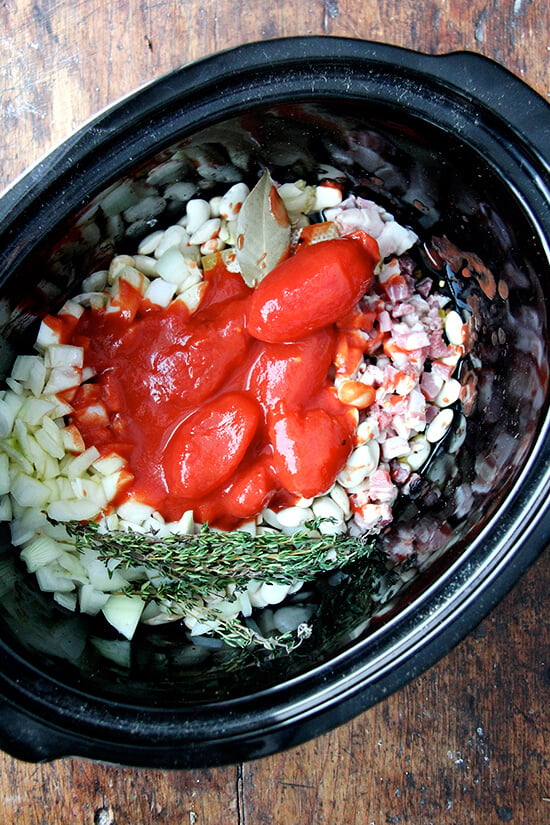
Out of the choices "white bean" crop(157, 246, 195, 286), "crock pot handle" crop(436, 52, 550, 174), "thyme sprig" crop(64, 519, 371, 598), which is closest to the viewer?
"crock pot handle" crop(436, 52, 550, 174)

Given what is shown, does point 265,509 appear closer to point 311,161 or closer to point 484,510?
point 484,510

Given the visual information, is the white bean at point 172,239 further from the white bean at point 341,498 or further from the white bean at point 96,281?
the white bean at point 341,498

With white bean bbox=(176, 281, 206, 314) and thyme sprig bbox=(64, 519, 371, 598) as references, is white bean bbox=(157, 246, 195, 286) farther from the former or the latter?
thyme sprig bbox=(64, 519, 371, 598)

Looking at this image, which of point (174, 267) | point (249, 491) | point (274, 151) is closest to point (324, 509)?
point (249, 491)

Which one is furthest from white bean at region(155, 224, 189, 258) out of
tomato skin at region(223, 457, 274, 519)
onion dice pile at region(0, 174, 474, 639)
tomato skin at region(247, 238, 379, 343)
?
tomato skin at region(223, 457, 274, 519)

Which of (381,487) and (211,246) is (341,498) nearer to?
(381,487)

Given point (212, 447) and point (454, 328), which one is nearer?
point (212, 447)

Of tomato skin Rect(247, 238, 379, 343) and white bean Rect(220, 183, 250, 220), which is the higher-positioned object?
white bean Rect(220, 183, 250, 220)
